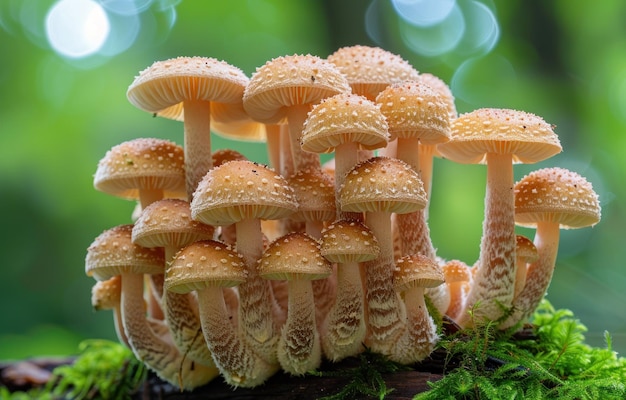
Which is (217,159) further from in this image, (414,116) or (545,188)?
(545,188)

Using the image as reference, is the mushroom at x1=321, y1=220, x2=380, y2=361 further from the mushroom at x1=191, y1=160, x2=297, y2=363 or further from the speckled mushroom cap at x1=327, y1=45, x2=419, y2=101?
the speckled mushroom cap at x1=327, y1=45, x2=419, y2=101

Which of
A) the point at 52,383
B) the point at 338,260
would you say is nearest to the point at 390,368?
the point at 338,260

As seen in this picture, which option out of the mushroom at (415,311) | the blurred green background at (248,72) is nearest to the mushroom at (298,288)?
the mushroom at (415,311)

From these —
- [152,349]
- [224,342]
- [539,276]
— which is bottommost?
[152,349]

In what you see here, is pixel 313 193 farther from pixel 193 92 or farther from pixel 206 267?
pixel 193 92

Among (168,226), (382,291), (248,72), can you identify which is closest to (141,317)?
(168,226)

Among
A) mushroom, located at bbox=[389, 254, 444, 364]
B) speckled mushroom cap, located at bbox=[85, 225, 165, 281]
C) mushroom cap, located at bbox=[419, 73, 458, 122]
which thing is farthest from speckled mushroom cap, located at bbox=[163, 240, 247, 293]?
mushroom cap, located at bbox=[419, 73, 458, 122]

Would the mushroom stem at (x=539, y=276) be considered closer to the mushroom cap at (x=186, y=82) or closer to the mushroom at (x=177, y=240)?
the mushroom at (x=177, y=240)

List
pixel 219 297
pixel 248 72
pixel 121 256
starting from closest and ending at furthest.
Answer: pixel 219 297
pixel 121 256
pixel 248 72
